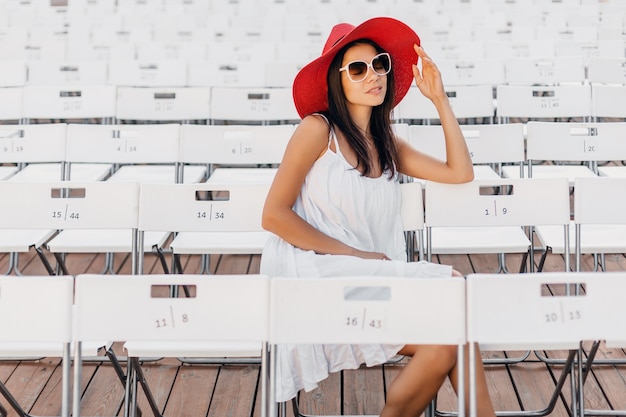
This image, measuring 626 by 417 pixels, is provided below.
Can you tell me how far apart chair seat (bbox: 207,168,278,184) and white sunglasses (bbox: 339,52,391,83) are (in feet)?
5.77

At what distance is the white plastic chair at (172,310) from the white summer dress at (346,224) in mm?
662

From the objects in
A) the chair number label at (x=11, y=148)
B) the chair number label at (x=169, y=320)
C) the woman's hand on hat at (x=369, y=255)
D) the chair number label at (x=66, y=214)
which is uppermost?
the chair number label at (x=11, y=148)

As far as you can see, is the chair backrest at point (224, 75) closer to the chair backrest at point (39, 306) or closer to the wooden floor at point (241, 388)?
the wooden floor at point (241, 388)

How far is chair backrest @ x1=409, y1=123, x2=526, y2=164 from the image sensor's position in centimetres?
480

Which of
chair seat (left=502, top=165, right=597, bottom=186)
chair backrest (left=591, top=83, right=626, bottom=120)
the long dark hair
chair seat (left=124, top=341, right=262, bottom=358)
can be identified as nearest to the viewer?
chair seat (left=124, top=341, right=262, bottom=358)

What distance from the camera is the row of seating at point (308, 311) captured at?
8.32ft

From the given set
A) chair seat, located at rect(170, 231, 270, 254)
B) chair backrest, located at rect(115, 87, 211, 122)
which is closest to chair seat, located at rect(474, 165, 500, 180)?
chair seat, located at rect(170, 231, 270, 254)

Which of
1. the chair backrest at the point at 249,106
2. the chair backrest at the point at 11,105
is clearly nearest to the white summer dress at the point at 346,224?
the chair backrest at the point at 249,106

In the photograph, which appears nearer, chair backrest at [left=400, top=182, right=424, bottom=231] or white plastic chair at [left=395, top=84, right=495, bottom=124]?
chair backrest at [left=400, top=182, right=424, bottom=231]

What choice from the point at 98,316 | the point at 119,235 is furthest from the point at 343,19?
the point at 98,316

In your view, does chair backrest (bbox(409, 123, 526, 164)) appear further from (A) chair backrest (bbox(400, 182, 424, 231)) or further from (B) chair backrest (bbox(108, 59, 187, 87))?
(B) chair backrest (bbox(108, 59, 187, 87))

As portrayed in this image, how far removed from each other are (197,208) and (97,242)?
72 centimetres

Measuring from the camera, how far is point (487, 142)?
4.85 meters

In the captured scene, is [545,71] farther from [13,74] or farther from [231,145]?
[13,74]
